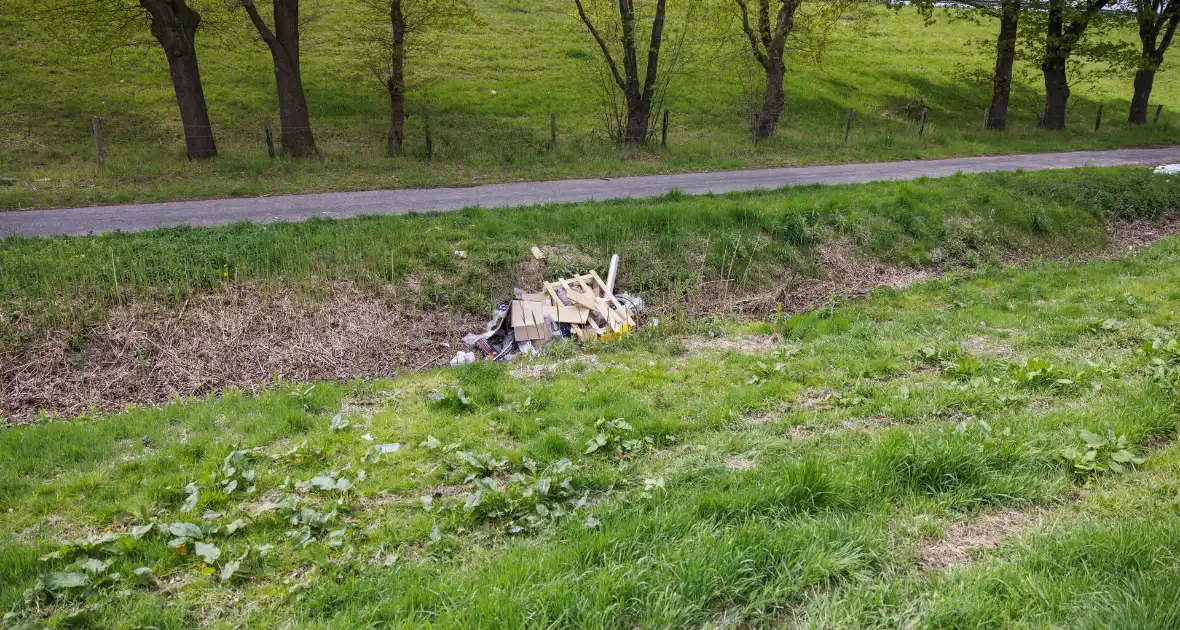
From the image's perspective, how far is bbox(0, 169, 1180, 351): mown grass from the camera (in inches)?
372

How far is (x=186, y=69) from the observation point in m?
18.1

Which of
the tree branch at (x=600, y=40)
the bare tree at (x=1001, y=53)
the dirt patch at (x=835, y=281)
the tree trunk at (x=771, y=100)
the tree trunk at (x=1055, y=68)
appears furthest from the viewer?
the bare tree at (x=1001, y=53)

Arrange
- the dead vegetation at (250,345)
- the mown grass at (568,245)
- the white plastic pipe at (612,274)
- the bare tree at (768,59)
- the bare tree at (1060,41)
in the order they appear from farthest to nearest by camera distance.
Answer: the bare tree at (1060,41)
the bare tree at (768,59)
the white plastic pipe at (612,274)
the mown grass at (568,245)
the dead vegetation at (250,345)

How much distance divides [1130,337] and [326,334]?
9.43 meters

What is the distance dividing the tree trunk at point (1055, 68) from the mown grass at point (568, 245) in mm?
15333

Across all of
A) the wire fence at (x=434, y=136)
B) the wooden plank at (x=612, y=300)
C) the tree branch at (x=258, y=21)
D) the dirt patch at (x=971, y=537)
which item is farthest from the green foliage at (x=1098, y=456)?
the tree branch at (x=258, y=21)

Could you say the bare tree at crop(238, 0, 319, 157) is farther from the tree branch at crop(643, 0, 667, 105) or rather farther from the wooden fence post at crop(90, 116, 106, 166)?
the tree branch at crop(643, 0, 667, 105)

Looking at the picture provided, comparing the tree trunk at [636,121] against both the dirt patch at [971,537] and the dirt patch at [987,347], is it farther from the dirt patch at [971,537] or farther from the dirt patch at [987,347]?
the dirt patch at [971,537]

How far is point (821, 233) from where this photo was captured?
1270 centimetres

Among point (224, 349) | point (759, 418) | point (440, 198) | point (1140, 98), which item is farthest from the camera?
point (1140, 98)

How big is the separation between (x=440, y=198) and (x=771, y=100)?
47.0ft

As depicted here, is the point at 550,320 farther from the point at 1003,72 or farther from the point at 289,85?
the point at 1003,72

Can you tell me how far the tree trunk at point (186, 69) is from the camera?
692 inches

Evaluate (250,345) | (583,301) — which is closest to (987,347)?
(583,301)
